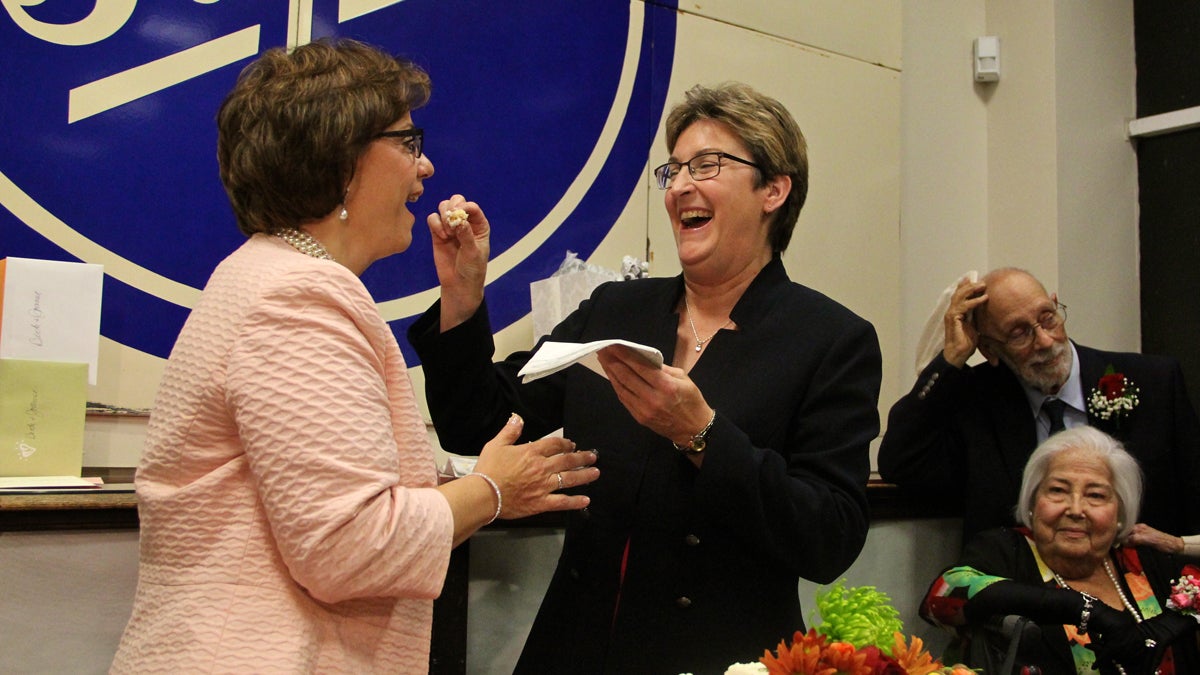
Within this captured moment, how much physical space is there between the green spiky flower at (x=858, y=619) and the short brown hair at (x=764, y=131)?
2.88 feet

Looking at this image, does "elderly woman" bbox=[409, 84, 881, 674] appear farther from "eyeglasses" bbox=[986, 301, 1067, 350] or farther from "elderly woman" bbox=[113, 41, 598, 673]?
"eyeglasses" bbox=[986, 301, 1067, 350]

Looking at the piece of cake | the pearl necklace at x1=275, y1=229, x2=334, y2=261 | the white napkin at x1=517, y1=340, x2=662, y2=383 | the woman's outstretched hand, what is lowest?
the woman's outstretched hand

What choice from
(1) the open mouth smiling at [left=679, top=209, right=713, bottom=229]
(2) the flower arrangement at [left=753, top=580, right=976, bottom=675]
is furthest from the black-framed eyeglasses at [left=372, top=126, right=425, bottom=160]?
(2) the flower arrangement at [left=753, top=580, right=976, bottom=675]

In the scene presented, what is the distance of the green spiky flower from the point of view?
3.83 ft

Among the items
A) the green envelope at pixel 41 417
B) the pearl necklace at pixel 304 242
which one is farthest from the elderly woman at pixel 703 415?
the green envelope at pixel 41 417

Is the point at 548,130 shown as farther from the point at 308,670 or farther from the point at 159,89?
the point at 308,670

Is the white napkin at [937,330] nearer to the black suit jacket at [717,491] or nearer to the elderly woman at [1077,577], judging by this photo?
the elderly woman at [1077,577]

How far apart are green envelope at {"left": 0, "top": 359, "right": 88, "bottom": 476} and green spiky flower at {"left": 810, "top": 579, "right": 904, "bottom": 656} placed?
1597 mm

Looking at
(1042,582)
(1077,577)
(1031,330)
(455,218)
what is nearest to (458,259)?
(455,218)

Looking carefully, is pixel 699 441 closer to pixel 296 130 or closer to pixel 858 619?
pixel 858 619

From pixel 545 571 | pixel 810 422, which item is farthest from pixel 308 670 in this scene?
pixel 545 571

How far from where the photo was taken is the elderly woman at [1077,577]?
2.68 meters

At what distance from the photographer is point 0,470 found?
2.03m

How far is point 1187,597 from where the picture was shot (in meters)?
2.79
